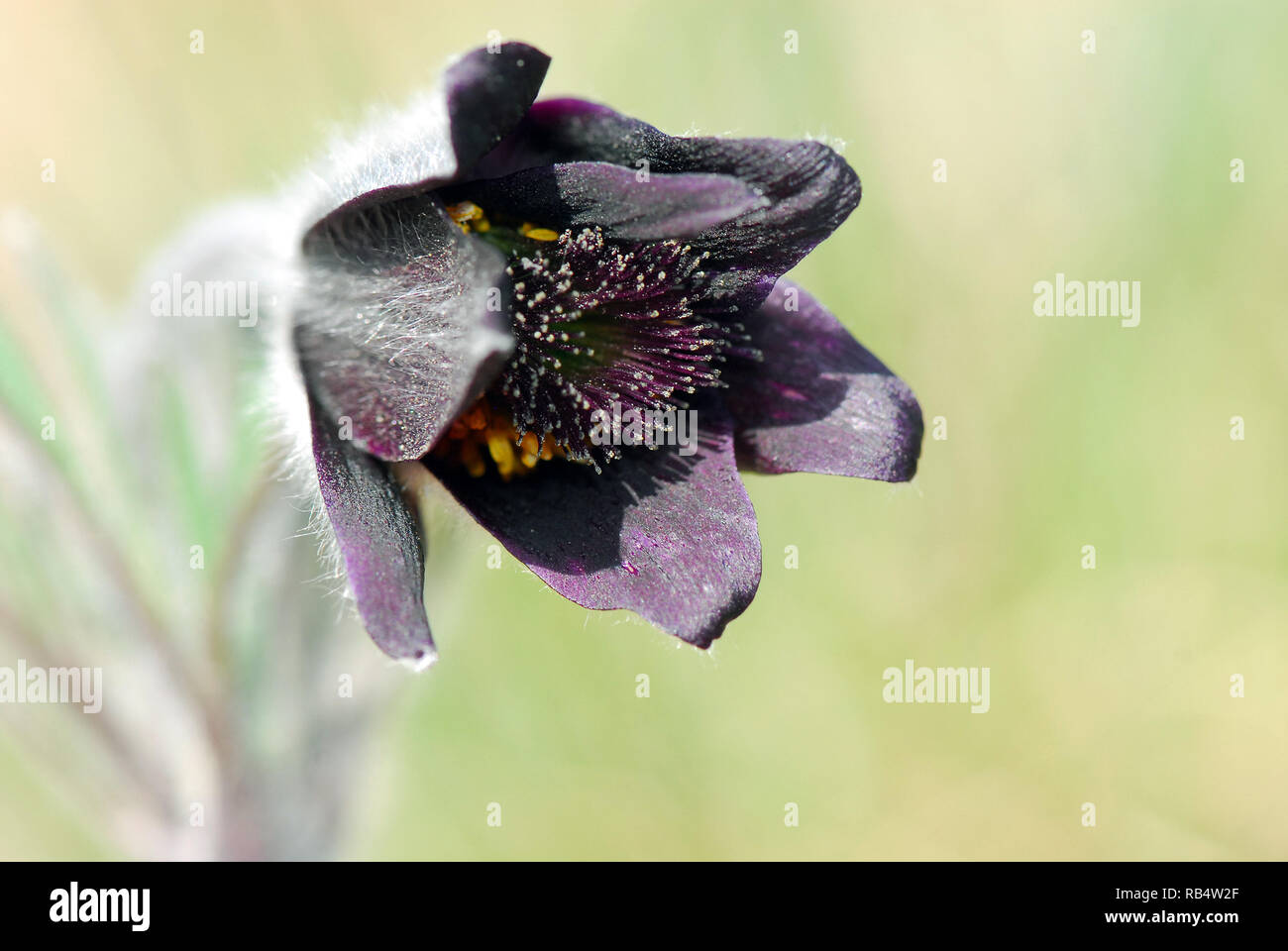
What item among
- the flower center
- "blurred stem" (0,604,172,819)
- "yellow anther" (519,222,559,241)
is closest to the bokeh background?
"blurred stem" (0,604,172,819)

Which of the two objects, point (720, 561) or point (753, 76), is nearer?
point (720, 561)

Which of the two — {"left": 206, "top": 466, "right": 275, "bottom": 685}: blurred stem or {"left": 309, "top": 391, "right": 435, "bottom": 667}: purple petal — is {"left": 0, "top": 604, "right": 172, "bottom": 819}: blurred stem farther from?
{"left": 309, "top": 391, "right": 435, "bottom": 667}: purple petal

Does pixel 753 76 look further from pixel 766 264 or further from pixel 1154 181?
pixel 766 264

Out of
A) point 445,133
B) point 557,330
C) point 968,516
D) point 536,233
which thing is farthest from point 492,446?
point 968,516

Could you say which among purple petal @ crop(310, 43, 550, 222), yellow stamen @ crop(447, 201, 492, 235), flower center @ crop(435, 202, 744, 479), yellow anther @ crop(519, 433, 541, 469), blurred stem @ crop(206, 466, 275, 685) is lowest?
blurred stem @ crop(206, 466, 275, 685)

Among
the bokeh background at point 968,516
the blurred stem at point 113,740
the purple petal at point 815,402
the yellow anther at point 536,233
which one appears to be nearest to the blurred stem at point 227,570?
the blurred stem at point 113,740

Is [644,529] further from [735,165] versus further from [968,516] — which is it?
[968,516]
